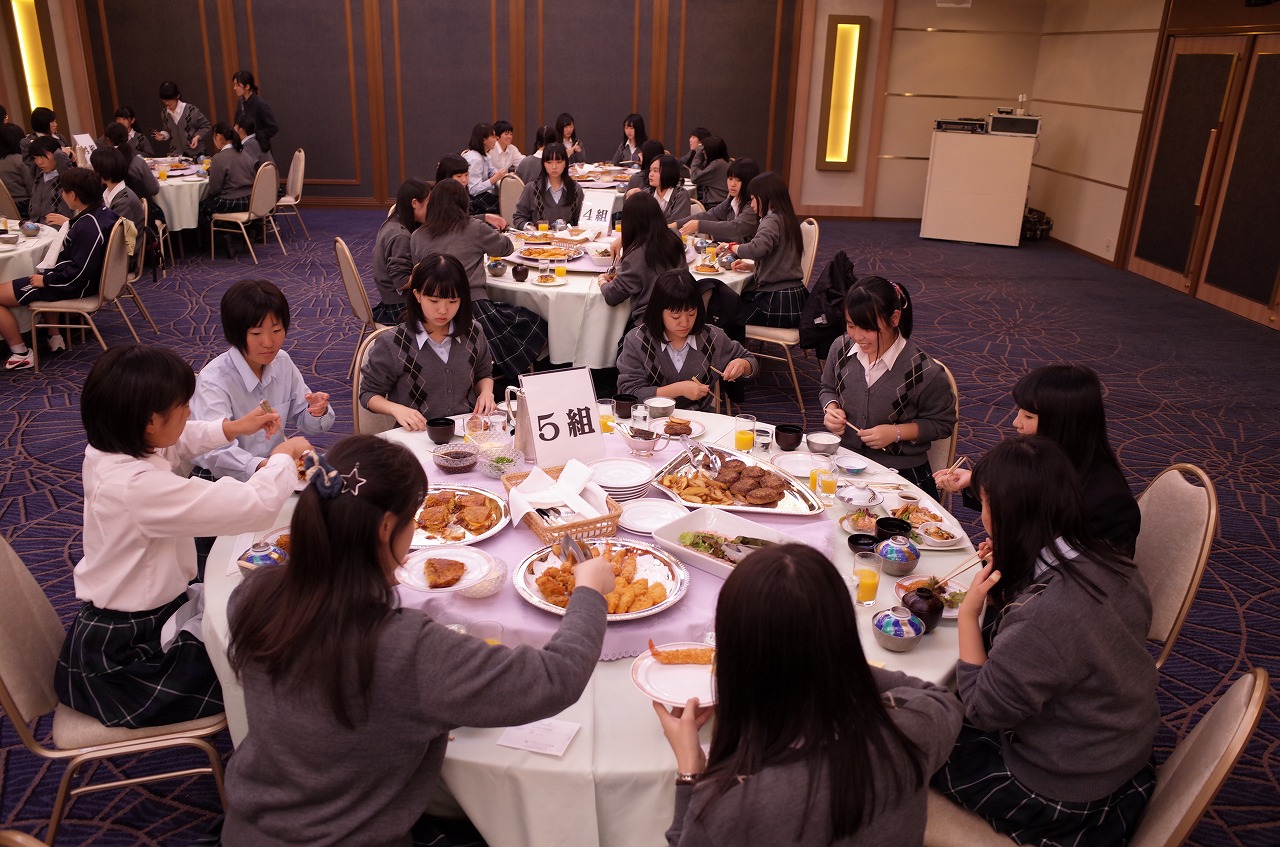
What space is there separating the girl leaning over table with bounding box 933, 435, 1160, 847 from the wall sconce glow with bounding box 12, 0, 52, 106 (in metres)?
11.5

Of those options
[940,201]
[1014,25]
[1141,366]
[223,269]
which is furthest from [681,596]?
[1014,25]

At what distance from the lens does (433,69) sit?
11.5 metres

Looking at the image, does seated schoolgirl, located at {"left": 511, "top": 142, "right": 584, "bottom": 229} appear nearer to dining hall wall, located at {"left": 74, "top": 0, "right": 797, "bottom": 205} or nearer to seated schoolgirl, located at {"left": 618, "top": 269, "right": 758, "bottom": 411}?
seated schoolgirl, located at {"left": 618, "top": 269, "right": 758, "bottom": 411}

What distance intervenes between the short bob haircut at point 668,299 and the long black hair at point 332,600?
2.22 m

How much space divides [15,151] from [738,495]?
7778mm

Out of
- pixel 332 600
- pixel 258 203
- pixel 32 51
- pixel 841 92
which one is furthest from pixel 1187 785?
pixel 32 51

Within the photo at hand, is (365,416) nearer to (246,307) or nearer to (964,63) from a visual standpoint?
(246,307)

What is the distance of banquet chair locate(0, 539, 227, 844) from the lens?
2.03 m

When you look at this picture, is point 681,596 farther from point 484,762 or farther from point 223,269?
point 223,269

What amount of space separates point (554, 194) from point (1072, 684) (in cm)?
611

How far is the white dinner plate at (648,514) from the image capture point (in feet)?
7.92

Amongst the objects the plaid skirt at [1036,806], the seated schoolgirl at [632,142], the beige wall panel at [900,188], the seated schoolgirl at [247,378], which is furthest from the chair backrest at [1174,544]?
the beige wall panel at [900,188]

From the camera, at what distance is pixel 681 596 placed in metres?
2.08

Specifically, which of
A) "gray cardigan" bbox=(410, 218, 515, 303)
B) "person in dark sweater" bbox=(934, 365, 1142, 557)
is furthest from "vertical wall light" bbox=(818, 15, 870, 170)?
"person in dark sweater" bbox=(934, 365, 1142, 557)
